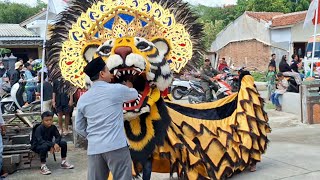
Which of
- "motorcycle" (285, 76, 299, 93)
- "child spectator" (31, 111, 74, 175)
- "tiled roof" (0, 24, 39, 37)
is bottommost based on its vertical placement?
"child spectator" (31, 111, 74, 175)

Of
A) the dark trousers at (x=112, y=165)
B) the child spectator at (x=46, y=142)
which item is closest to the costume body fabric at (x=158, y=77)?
the dark trousers at (x=112, y=165)

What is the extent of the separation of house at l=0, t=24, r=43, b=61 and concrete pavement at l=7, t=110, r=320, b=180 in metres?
18.1

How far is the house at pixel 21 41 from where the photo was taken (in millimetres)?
23516

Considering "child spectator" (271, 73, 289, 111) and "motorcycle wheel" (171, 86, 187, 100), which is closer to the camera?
"child spectator" (271, 73, 289, 111)

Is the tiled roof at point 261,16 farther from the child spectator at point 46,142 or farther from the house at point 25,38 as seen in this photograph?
the child spectator at point 46,142

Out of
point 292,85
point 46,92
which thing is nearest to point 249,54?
point 292,85

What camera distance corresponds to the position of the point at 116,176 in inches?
139

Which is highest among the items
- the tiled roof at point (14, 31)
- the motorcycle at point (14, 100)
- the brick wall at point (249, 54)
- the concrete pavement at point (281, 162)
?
the tiled roof at point (14, 31)

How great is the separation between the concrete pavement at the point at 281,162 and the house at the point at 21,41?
18092 millimetres

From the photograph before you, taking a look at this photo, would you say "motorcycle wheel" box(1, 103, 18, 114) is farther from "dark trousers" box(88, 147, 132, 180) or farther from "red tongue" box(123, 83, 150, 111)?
"dark trousers" box(88, 147, 132, 180)

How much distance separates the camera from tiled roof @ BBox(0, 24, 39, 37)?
80.8ft

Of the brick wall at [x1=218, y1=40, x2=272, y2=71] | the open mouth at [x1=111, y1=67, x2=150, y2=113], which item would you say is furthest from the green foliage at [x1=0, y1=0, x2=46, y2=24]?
the open mouth at [x1=111, y1=67, x2=150, y2=113]

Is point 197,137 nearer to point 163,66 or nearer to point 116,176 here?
point 163,66

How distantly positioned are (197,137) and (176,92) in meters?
9.21
